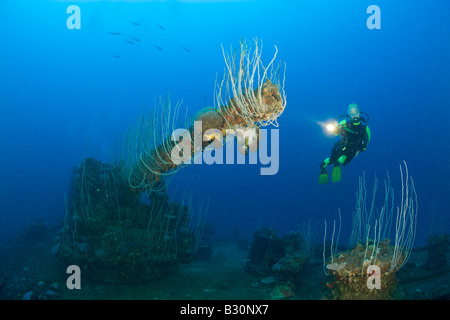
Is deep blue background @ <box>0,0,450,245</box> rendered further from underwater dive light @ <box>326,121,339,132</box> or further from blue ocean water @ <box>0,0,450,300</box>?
underwater dive light @ <box>326,121,339,132</box>

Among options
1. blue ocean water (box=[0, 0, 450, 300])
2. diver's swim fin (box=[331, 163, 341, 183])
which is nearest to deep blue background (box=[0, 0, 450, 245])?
blue ocean water (box=[0, 0, 450, 300])

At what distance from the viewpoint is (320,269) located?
7230 millimetres

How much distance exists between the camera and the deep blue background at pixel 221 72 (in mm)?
59219

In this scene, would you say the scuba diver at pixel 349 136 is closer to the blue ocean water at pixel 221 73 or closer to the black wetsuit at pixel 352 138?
the black wetsuit at pixel 352 138

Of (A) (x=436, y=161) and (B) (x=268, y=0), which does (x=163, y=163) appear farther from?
(A) (x=436, y=161)

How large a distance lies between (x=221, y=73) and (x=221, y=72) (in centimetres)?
128

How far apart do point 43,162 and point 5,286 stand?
64240 millimetres

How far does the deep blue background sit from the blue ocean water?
0.36 m

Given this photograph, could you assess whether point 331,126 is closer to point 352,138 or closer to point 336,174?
point 352,138

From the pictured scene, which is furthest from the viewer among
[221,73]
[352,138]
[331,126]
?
[221,73]

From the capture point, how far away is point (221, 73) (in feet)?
253

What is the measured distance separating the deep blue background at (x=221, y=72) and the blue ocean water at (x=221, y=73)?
14.0 inches

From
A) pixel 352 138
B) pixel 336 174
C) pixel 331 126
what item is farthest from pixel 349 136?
pixel 336 174

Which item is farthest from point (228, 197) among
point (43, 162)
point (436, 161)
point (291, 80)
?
point (436, 161)
